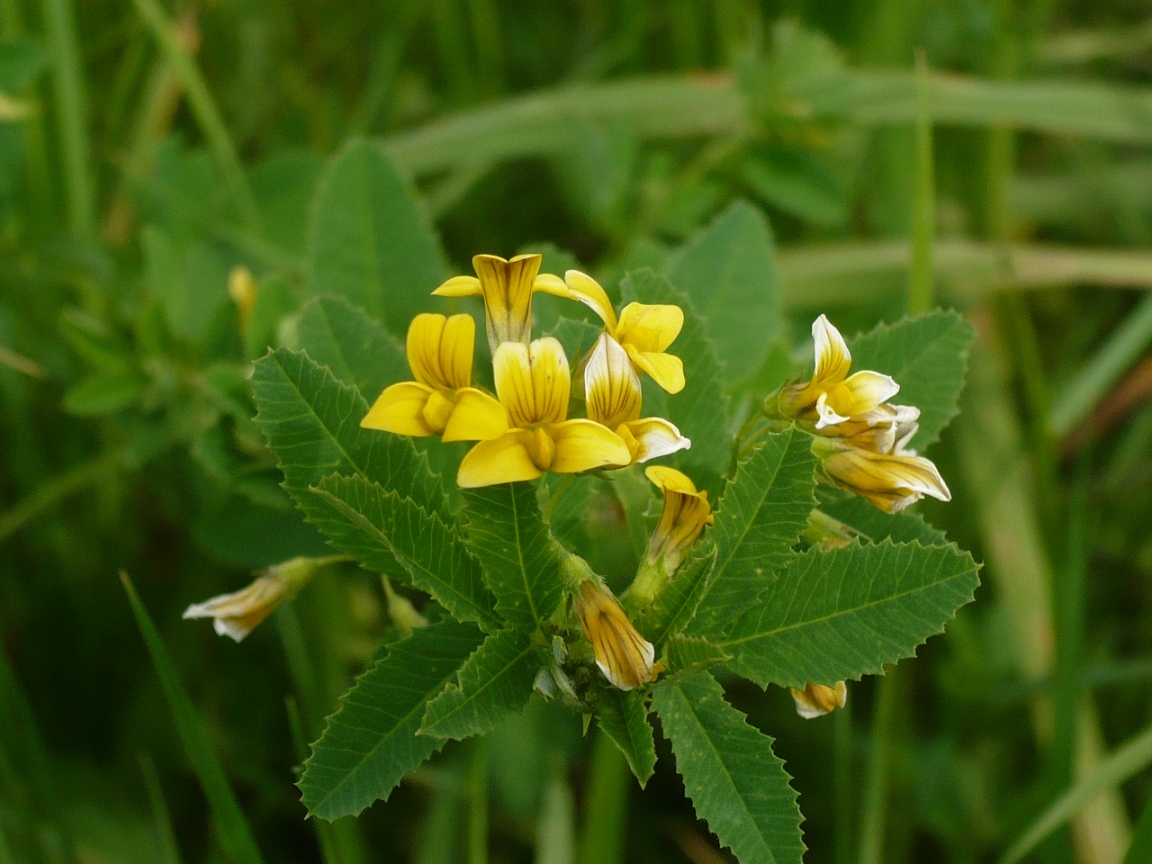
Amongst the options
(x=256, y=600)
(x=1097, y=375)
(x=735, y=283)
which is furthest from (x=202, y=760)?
(x=1097, y=375)

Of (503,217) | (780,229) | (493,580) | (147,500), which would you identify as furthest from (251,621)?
(780,229)

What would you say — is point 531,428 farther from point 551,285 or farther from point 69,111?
point 69,111

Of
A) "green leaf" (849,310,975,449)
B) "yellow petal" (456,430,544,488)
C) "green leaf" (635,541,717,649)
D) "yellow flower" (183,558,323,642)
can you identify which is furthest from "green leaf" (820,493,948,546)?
"yellow flower" (183,558,323,642)

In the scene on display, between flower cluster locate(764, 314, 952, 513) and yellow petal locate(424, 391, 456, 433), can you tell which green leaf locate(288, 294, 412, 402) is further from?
flower cluster locate(764, 314, 952, 513)

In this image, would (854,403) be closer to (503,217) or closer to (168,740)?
(168,740)

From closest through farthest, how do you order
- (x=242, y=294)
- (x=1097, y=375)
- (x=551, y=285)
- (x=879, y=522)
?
(x=551, y=285), (x=879, y=522), (x=242, y=294), (x=1097, y=375)

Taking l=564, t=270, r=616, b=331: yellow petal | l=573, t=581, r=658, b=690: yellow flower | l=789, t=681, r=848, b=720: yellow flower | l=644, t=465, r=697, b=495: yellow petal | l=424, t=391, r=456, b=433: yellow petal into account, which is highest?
l=564, t=270, r=616, b=331: yellow petal

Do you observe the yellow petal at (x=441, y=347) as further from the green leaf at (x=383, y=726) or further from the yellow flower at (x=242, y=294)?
the yellow flower at (x=242, y=294)

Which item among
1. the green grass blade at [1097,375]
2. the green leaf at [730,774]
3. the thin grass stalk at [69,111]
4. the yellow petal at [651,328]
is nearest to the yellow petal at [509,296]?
the yellow petal at [651,328]

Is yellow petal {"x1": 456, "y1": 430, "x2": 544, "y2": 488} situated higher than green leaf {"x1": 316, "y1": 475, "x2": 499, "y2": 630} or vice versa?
yellow petal {"x1": 456, "y1": 430, "x2": 544, "y2": 488}
